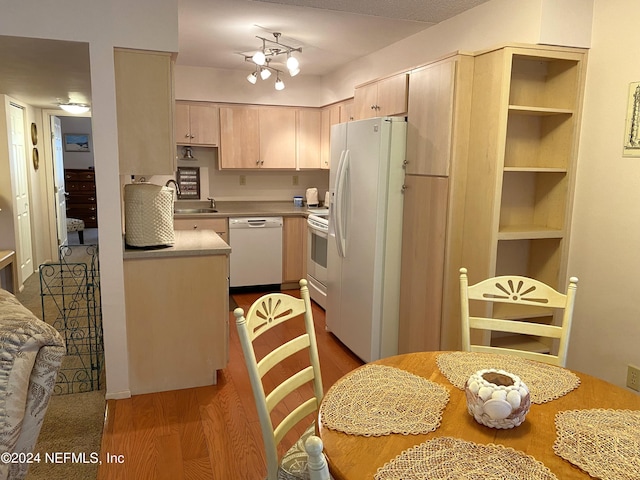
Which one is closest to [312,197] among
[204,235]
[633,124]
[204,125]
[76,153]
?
[204,125]

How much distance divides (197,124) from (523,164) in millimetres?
3494

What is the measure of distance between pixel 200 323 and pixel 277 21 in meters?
2.16

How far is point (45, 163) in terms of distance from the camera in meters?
6.28

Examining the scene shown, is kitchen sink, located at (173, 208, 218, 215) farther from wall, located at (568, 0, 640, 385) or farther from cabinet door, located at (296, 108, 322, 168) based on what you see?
wall, located at (568, 0, 640, 385)

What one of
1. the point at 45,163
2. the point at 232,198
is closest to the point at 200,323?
the point at 232,198

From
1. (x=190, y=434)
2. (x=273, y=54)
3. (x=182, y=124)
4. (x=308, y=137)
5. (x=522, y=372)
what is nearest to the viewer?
(x=522, y=372)

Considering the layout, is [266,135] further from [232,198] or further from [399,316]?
[399,316]

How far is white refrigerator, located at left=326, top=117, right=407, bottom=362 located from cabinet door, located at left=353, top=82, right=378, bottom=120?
24cm

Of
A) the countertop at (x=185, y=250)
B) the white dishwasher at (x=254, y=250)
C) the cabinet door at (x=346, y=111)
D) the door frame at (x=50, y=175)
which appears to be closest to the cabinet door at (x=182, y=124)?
the white dishwasher at (x=254, y=250)

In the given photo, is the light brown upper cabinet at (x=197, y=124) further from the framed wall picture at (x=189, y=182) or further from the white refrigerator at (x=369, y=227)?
the white refrigerator at (x=369, y=227)

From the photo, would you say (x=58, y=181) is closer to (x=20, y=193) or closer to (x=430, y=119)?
(x=20, y=193)

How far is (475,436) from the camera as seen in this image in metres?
1.24

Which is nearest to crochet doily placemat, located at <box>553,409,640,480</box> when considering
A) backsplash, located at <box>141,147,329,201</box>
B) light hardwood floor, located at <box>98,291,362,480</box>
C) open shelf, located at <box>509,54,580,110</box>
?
light hardwood floor, located at <box>98,291,362,480</box>

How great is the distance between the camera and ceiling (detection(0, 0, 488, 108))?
9.23 feet
